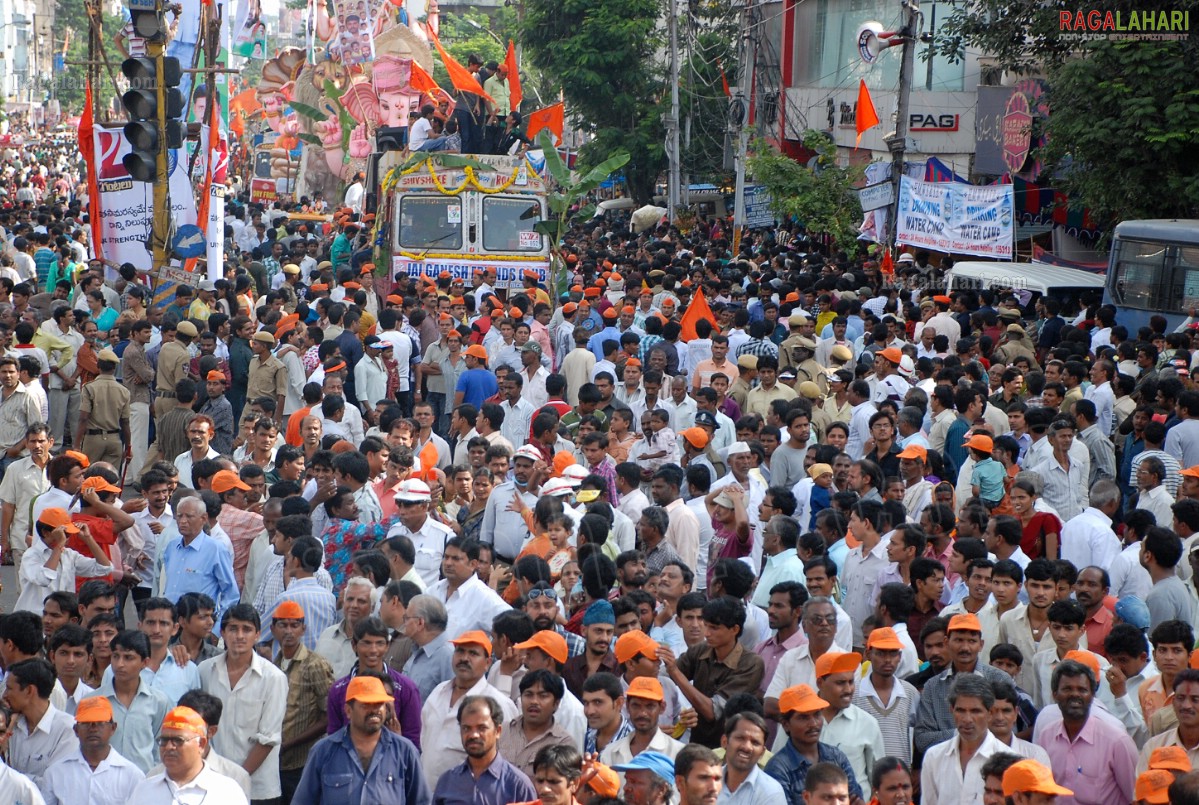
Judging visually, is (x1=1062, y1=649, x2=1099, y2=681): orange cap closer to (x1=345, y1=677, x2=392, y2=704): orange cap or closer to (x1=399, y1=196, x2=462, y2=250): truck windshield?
(x1=345, y1=677, x2=392, y2=704): orange cap

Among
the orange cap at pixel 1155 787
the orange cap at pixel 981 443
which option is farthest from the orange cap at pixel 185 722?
the orange cap at pixel 981 443

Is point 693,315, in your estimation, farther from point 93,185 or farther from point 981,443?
point 93,185

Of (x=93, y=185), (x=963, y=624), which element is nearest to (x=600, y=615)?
(x=963, y=624)

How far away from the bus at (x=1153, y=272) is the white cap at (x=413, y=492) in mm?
11977

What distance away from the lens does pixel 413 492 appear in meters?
8.17

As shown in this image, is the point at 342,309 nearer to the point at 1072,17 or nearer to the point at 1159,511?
the point at 1159,511

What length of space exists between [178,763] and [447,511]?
13.7ft

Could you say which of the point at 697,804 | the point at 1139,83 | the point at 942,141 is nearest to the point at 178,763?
the point at 697,804

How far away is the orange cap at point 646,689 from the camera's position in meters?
5.86

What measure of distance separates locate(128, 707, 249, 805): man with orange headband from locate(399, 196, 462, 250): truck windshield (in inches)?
528

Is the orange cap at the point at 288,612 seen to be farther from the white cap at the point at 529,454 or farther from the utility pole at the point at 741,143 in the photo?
the utility pole at the point at 741,143

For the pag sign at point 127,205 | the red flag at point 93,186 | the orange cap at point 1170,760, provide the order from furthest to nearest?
the red flag at point 93,186 < the pag sign at point 127,205 < the orange cap at point 1170,760

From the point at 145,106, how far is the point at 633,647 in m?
8.70

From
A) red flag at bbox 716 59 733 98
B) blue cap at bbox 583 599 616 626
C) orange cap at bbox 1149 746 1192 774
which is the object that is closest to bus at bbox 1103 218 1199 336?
blue cap at bbox 583 599 616 626
